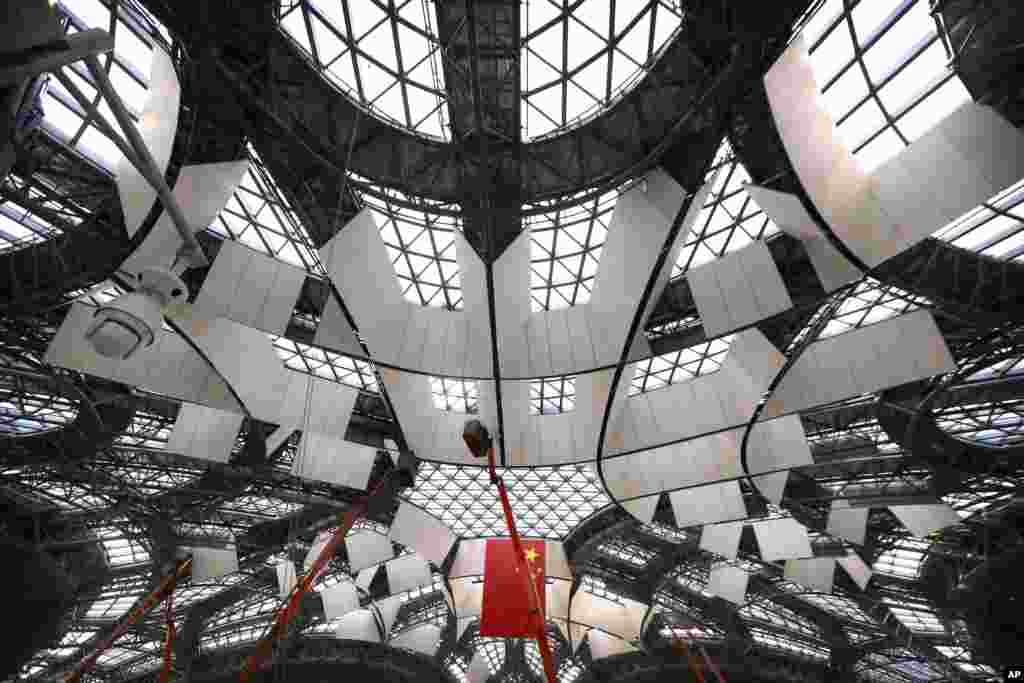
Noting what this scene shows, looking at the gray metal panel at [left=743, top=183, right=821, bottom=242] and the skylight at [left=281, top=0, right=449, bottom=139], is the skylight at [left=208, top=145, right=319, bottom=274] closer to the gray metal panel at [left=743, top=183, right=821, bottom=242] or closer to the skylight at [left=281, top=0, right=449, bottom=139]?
the skylight at [left=281, top=0, right=449, bottom=139]

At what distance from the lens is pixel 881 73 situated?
15.0m

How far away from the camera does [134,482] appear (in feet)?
106

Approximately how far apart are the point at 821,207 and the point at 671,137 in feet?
14.6

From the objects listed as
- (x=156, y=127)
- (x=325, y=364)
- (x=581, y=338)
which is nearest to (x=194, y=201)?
(x=156, y=127)

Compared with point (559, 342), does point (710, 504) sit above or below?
below

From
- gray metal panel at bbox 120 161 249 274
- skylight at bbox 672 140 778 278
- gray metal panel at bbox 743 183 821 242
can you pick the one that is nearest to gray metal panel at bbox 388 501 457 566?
skylight at bbox 672 140 778 278

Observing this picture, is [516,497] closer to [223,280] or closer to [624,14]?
[223,280]

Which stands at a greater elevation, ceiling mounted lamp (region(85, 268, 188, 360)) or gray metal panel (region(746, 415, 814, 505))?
gray metal panel (region(746, 415, 814, 505))

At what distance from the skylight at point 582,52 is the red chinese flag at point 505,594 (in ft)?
42.2

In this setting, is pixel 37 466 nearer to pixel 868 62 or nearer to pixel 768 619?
pixel 868 62

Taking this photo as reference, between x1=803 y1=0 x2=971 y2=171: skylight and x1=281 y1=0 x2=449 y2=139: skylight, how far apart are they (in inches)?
408

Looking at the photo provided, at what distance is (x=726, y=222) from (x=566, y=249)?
6.35 metres

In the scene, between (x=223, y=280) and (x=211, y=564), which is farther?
(x=211, y=564)

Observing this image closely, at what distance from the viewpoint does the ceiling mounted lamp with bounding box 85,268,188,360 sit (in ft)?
25.2
